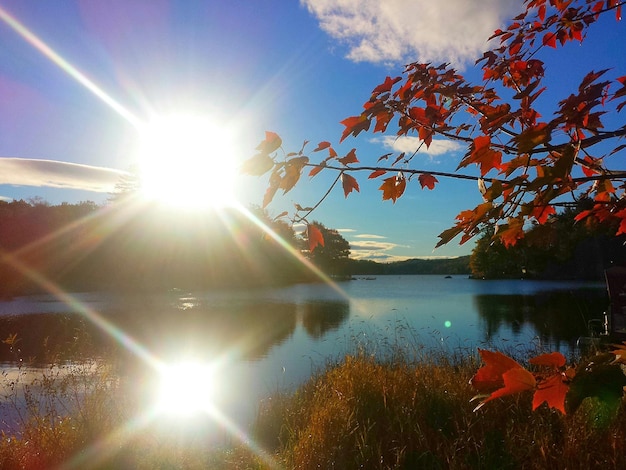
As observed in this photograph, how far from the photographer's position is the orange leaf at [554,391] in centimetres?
107

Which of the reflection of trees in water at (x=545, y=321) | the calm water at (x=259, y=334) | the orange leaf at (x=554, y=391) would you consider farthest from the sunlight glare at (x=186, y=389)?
the reflection of trees in water at (x=545, y=321)

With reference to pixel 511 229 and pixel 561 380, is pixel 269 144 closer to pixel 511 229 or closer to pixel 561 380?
pixel 511 229

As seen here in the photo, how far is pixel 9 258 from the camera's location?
4853 centimetres

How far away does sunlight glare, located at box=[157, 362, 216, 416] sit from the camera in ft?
24.9

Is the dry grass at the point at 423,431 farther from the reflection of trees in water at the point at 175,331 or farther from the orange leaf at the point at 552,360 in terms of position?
the reflection of trees in water at the point at 175,331

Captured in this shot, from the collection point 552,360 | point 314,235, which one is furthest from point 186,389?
point 552,360

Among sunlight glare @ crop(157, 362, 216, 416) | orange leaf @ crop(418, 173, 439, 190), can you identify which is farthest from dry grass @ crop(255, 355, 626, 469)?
orange leaf @ crop(418, 173, 439, 190)

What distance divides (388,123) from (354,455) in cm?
320

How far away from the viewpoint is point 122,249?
56750 millimetres

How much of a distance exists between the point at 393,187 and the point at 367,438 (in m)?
3.16

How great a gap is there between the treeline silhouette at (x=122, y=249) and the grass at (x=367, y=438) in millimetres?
42351

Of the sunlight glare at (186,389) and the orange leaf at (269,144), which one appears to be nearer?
the orange leaf at (269,144)

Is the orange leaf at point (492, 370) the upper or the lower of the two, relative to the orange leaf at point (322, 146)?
lower

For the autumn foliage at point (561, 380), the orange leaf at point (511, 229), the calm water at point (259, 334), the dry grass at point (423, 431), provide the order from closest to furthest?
the autumn foliage at point (561, 380) → the orange leaf at point (511, 229) → the dry grass at point (423, 431) → the calm water at point (259, 334)
